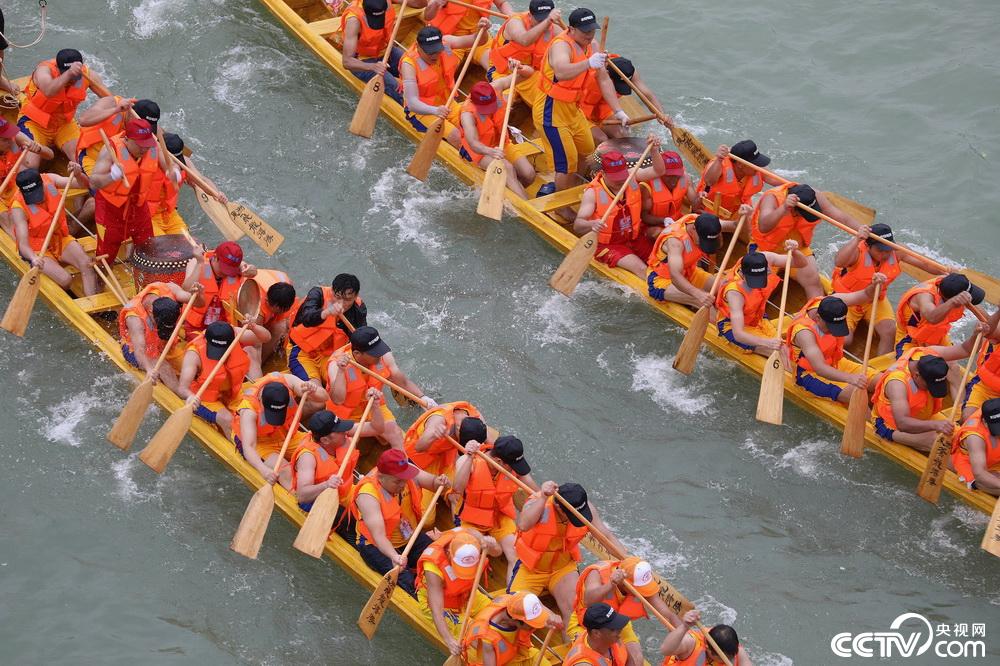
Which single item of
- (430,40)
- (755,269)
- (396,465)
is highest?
(430,40)

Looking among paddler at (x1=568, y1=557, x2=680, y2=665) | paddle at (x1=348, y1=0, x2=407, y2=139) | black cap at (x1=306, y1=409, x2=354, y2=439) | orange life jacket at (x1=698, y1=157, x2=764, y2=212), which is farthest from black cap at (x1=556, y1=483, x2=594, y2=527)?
paddle at (x1=348, y1=0, x2=407, y2=139)

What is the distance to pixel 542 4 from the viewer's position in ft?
48.2

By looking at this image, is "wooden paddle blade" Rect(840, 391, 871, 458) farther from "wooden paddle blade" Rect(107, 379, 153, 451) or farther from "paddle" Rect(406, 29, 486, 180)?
"wooden paddle blade" Rect(107, 379, 153, 451)

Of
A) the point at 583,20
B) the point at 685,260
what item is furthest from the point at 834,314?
the point at 583,20

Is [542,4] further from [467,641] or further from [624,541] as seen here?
[467,641]

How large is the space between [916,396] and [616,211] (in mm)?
3067

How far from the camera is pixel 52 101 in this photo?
14.0 m

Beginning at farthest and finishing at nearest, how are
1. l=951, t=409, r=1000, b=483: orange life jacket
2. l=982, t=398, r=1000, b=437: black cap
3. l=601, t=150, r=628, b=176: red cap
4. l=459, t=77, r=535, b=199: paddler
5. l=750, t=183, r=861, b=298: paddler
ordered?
l=459, t=77, r=535, b=199: paddler, l=601, t=150, r=628, b=176: red cap, l=750, t=183, r=861, b=298: paddler, l=951, t=409, r=1000, b=483: orange life jacket, l=982, t=398, r=1000, b=437: black cap

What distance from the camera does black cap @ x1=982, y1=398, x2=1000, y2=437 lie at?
1152cm

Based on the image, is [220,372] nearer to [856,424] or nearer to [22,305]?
[22,305]

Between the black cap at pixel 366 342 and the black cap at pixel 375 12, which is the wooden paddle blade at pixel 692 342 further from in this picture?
the black cap at pixel 375 12

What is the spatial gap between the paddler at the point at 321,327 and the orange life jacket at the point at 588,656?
3.30 metres

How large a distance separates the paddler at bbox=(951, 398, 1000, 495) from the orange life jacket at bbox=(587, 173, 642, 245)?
3.37m

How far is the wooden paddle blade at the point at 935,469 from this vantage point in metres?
11.6
